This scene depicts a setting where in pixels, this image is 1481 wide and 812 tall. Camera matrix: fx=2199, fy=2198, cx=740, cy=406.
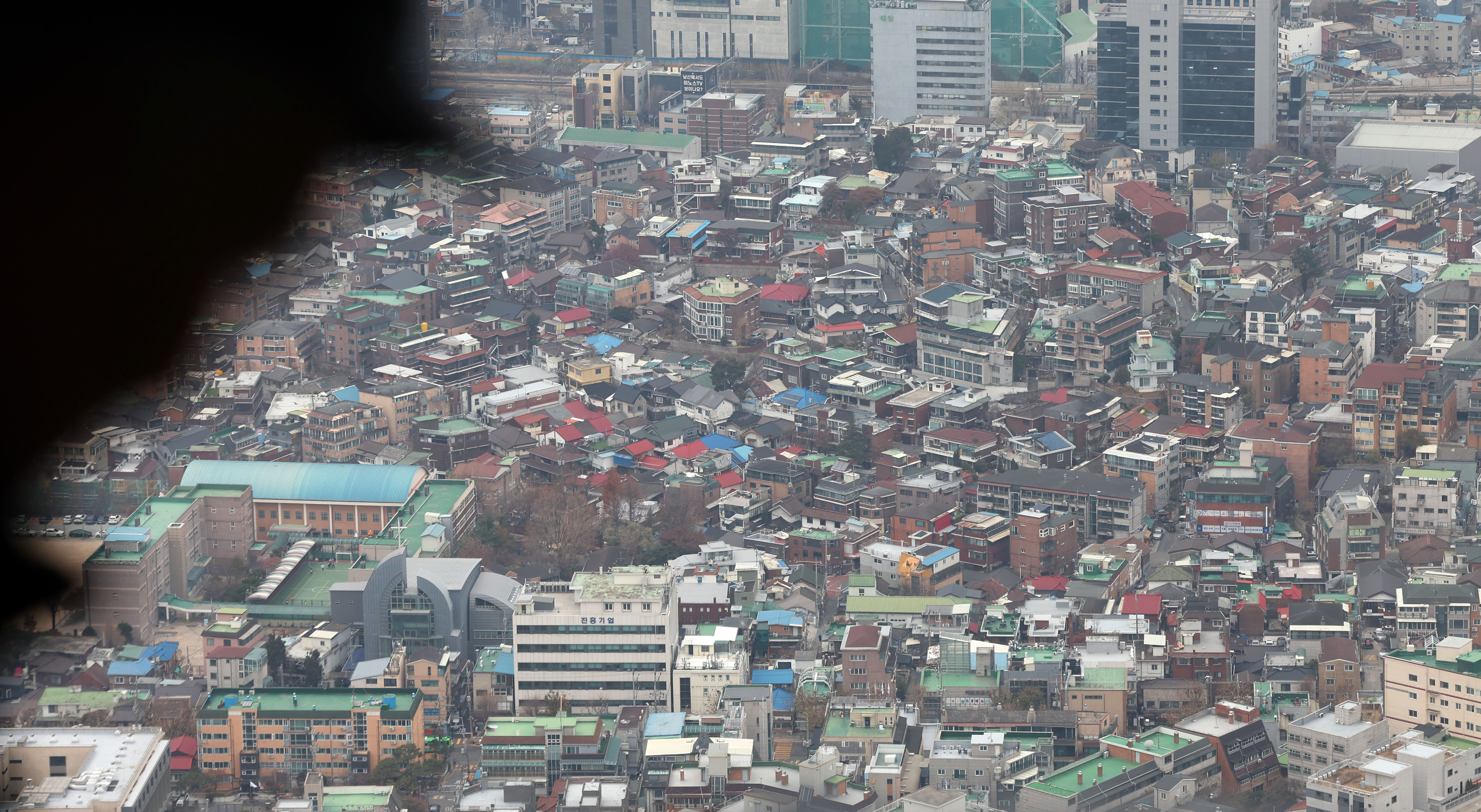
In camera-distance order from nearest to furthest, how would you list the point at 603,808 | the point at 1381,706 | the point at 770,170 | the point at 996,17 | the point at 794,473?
the point at 603,808
the point at 1381,706
the point at 794,473
the point at 770,170
the point at 996,17

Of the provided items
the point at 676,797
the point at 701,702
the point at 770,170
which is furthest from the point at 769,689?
the point at 770,170

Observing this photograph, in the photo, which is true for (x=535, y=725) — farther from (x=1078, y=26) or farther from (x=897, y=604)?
(x=1078, y=26)

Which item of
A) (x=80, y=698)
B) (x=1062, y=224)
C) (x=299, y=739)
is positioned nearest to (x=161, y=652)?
(x=80, y=698)

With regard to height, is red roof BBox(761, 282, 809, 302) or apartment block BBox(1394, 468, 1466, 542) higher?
red roof BBox(761, 282, 809, 302)

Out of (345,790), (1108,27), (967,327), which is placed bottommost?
(345,790)

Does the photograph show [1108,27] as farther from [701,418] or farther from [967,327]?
[701,418]

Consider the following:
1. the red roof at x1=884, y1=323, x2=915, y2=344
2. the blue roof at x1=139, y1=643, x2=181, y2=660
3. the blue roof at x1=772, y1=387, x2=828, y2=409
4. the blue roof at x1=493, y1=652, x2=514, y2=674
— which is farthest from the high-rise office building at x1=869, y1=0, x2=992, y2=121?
the blue roof at x1=139, y1=643, x2=181, y2=660

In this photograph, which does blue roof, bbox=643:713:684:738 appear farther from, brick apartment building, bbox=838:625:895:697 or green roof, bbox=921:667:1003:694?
green roof, bbox=921:667:1003:694
